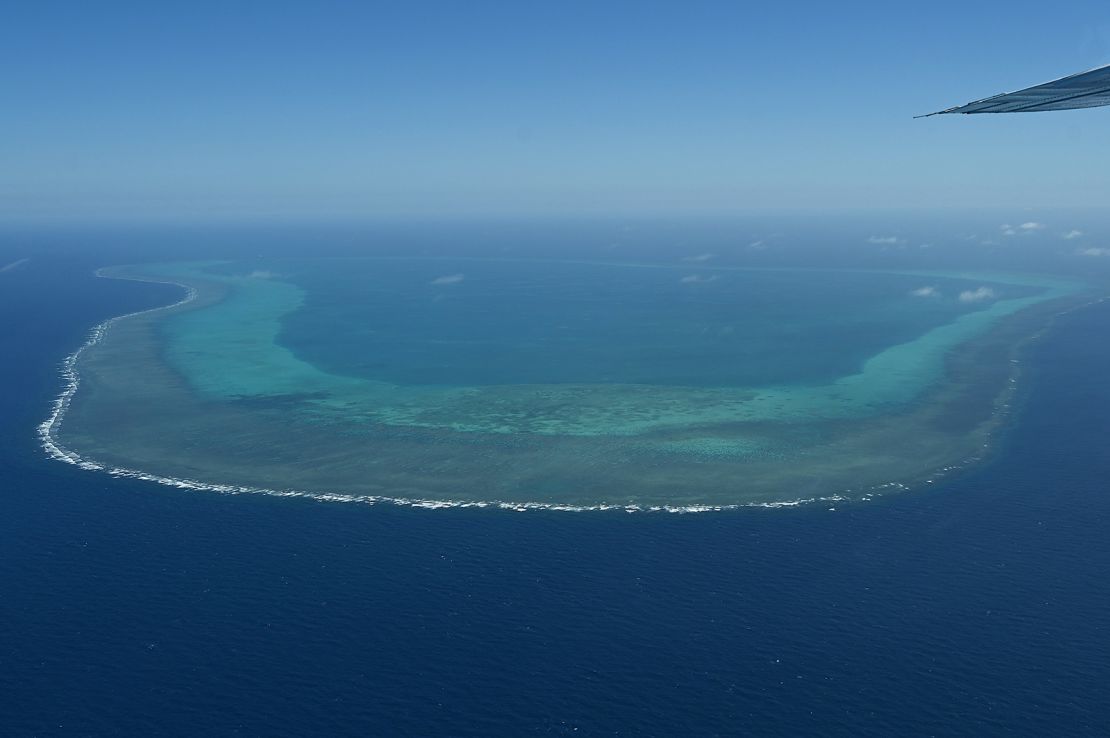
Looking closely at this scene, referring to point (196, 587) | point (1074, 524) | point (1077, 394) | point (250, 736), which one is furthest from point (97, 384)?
point (1077, 394)

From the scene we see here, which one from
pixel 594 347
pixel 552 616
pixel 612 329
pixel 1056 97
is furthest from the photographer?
pixel 612 329

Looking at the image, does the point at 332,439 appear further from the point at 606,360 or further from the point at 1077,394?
the point at 1077,394

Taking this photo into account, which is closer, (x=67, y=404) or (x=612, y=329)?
(x=67, y=404)

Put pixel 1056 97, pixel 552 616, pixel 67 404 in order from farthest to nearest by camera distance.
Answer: pixel 67 404
pixel 552 616
pixel 1056 97

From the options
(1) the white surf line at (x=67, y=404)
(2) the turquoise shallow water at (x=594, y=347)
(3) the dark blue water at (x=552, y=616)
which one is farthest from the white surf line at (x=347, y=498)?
(2) the turquoise shallow water at (x=594, y=347)

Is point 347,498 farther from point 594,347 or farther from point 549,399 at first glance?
point 594,347

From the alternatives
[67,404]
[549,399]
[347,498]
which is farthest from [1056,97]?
[67,404]

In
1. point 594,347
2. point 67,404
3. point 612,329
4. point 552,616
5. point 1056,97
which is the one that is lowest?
point 552,616

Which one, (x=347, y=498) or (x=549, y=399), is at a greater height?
(x=549, y=399)
